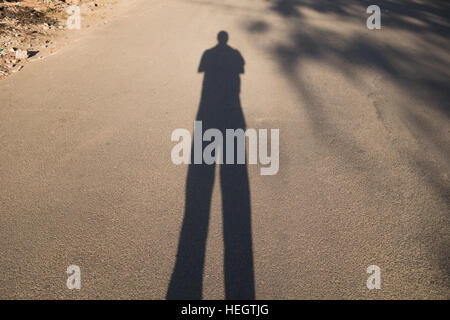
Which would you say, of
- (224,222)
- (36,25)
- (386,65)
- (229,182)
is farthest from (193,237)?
(36,25)

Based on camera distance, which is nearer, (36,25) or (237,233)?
(237,233)

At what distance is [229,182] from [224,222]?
21.9 inches

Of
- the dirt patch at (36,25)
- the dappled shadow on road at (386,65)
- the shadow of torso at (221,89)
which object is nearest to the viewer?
the dappled shadow on road at (386,65)

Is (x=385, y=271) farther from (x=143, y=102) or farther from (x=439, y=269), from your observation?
(x=143, y=102)

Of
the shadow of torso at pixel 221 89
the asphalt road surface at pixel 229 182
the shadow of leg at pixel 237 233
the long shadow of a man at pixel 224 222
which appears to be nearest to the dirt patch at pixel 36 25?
the asphalt road surface at pixel 229 182

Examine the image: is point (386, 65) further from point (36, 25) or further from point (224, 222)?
point (36, 25)

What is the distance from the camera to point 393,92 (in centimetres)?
465

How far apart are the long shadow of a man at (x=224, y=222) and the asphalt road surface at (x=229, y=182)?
0.02m

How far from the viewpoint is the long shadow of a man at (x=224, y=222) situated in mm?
2301

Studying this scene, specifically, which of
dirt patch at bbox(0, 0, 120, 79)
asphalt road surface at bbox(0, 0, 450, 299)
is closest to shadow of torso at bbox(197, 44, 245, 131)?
asphalt road surface at bbox(0, 0, 450, 299)

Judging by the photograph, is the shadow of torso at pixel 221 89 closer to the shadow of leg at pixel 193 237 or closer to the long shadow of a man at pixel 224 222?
the long shadow of a man at pixel 224 222

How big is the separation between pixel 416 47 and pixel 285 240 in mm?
6258

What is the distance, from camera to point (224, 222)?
108 inches

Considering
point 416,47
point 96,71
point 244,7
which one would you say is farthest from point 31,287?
point 244,7
